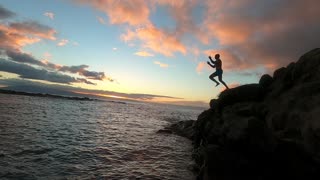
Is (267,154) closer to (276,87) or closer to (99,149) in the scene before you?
(276,87)

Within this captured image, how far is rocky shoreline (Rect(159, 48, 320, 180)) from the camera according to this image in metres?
13.8

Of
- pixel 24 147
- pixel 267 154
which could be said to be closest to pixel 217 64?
pixel 267 154

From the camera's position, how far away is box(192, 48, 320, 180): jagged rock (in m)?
13.8

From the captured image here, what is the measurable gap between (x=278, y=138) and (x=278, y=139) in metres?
0.30

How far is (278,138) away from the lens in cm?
1505

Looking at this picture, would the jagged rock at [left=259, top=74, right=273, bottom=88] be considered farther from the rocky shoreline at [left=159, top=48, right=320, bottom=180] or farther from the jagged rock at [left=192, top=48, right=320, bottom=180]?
the jagged rock at [left=192, top=48, right=320, bottom=180]

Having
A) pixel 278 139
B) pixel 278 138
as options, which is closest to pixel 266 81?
pixel 278 138

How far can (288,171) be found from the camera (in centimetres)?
1420

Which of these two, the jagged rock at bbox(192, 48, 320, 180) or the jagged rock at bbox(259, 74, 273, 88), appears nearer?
the jagged rock at bbox(192, 48, 320, 180)

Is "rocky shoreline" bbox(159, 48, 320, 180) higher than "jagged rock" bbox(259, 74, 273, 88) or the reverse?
the reverse

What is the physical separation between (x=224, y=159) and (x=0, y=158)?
571 inches

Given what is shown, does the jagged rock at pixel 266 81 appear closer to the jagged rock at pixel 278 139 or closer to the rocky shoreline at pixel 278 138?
the rocky shoreline at pixel 278 138

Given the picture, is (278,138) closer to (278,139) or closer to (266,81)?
(278,139)

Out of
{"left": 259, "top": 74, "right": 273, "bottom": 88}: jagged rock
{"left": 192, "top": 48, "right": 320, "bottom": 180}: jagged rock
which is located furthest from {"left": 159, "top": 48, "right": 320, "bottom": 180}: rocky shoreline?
{"left": 259, "top": 74, "right": 273, "bottom": 88}: jagged rock
